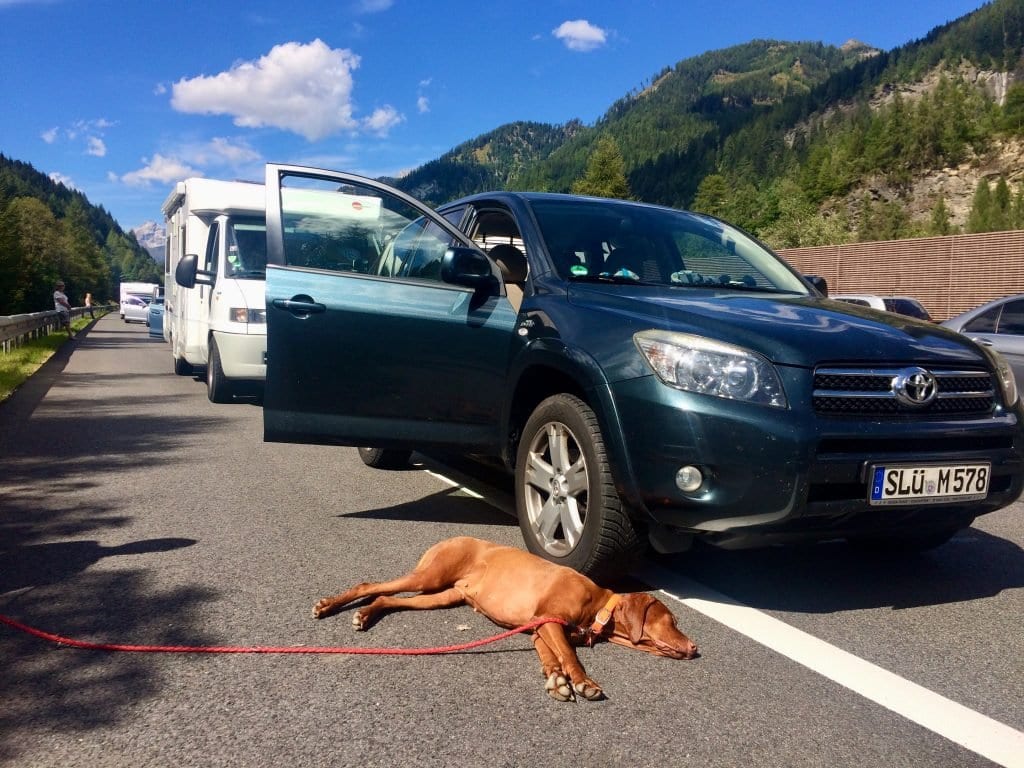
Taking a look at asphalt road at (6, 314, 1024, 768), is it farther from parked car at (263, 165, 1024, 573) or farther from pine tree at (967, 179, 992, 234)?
pine tree at (967, 179, 992, 234)

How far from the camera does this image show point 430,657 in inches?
128

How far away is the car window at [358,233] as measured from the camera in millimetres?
4984

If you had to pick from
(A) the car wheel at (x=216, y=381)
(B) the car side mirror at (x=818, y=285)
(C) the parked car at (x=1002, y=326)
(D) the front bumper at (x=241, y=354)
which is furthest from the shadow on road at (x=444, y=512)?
(C) the parked car at (x=1002, y=326)

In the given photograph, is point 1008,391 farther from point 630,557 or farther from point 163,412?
point 163,412

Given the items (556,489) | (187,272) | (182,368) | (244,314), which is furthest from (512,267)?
(182,368)

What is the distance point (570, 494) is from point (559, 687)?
1.25 m

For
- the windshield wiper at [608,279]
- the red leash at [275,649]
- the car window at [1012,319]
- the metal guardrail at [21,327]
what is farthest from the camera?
the metal guardrail at [21,327]

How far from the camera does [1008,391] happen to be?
13.0 ft

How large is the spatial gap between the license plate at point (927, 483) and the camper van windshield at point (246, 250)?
26.0 ft

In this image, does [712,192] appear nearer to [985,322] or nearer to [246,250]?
[985,322]

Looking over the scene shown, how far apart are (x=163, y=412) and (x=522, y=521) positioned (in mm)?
6954

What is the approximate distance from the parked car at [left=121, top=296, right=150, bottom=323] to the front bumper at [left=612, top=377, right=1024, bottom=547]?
4924cm

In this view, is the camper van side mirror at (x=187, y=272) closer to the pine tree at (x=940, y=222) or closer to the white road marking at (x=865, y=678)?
the white road marking at (x=865, y=678)

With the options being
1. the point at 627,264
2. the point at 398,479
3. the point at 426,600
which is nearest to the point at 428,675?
the point at 426,600
